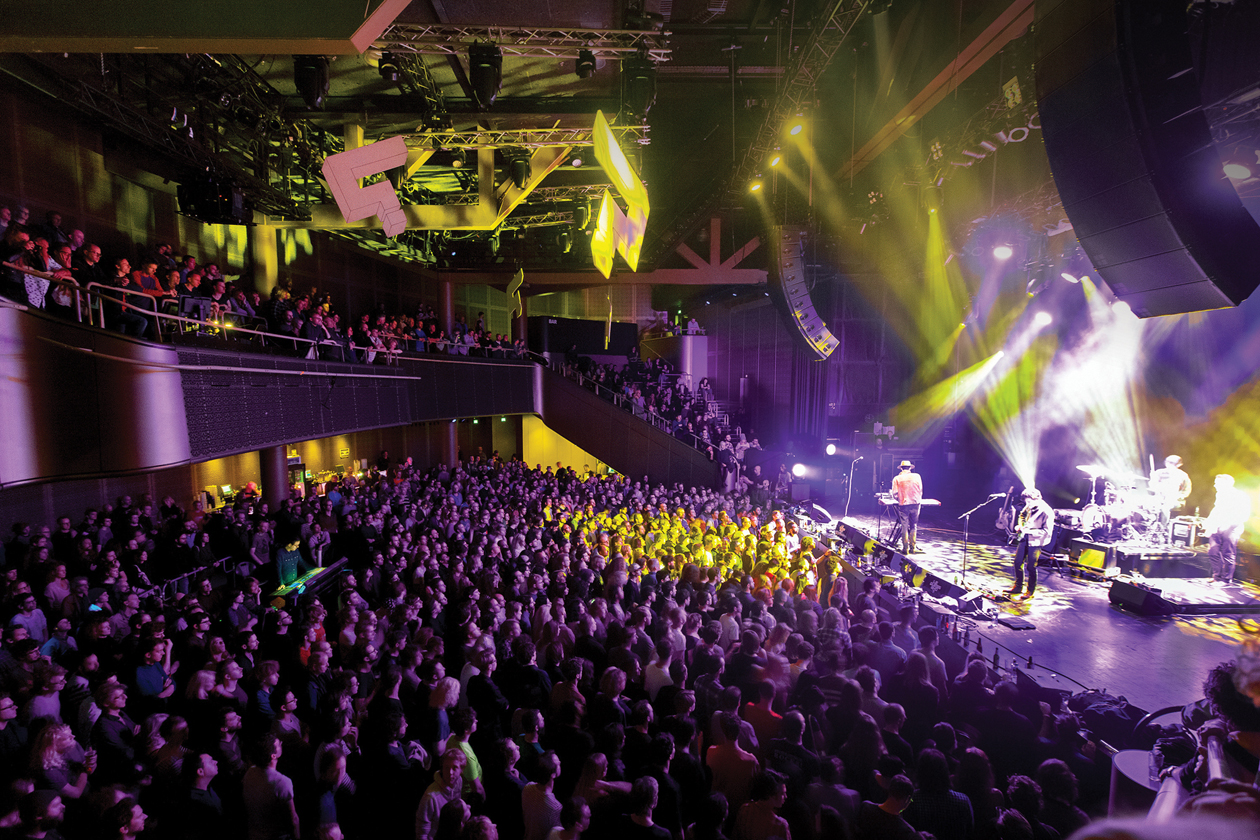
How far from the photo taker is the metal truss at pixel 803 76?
446 centimetres

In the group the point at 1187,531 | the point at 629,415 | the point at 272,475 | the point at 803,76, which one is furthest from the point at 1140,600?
the point at 272,475

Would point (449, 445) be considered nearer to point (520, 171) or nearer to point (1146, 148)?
point (520, 171)

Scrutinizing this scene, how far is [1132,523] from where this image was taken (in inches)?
372

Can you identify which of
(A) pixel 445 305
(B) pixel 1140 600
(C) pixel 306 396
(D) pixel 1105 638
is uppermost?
(A) pixel 445 305

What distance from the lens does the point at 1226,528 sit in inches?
304

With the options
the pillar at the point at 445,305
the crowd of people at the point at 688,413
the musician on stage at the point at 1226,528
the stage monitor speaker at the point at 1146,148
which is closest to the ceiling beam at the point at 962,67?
the stage monitor speaker at the point at 1146,148

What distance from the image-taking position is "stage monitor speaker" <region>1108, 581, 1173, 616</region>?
663 cm

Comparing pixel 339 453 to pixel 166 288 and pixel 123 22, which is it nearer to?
pixel 166 288

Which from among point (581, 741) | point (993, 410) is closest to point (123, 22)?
point (581, 741)

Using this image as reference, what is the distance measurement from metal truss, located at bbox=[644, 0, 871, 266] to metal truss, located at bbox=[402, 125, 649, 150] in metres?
1.62

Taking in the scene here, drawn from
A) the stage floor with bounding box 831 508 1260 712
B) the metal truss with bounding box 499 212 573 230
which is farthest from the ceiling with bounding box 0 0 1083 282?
the stage floor with bounding box 831 508 1260 712

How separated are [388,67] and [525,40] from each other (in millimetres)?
1629

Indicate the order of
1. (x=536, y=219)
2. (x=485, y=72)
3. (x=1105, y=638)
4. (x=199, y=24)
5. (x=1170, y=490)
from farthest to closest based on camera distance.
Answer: (x=536, y=219) → (x=1170, y=490) → (x=1105, y=638) → (x=485, y=72) → (x=199, y=24)

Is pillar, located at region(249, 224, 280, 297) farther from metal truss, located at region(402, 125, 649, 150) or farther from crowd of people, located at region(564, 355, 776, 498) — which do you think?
crowd of people, located at region(564, 355, 776, 498)
